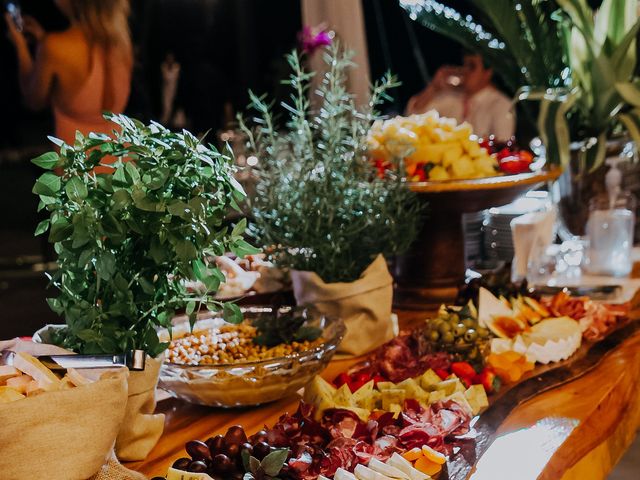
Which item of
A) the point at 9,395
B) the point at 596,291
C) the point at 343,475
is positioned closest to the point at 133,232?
the point at 9,395

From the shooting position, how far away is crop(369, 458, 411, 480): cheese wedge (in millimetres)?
1136

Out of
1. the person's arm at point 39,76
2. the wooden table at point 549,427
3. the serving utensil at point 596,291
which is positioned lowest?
the wooden table at point 549,427

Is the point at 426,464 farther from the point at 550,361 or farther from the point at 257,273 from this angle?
the point at 257,273

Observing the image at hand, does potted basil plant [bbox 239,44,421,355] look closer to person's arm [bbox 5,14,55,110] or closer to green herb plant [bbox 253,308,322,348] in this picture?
green herb plant [bbox 253,308,322,348]

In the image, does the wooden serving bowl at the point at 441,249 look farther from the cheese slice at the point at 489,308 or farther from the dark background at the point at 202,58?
the dark background at the point at 202,58

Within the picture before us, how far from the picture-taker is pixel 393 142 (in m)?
2.24

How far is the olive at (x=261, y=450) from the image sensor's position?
1.16m

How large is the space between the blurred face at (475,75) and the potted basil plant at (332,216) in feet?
13.7

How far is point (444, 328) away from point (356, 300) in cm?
26

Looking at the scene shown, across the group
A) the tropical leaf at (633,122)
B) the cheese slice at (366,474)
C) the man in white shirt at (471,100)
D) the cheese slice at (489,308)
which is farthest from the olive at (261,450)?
the man in white shirt at (471,100)

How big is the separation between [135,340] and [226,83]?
952 cm

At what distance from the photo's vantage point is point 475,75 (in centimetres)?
596

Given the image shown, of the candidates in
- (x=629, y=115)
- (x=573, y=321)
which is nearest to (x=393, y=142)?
(x=573, y=321)

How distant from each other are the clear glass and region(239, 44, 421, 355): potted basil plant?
947 mm
